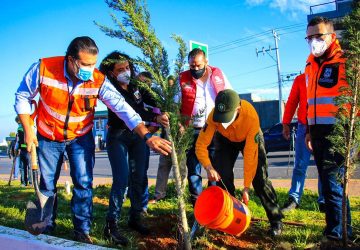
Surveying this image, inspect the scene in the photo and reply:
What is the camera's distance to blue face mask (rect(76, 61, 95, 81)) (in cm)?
322

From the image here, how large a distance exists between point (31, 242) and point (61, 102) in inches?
47.0

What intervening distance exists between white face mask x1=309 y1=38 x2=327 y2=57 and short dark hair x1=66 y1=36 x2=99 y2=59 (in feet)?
6.30

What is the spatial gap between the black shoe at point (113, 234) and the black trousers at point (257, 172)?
3.75 ft

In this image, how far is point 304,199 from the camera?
18.1 ft

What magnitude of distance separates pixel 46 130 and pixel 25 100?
1.08ft

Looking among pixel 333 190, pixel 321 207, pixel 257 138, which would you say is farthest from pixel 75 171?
pixel 321 207

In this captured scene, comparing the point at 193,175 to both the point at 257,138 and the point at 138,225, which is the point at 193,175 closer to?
the point at 138,225

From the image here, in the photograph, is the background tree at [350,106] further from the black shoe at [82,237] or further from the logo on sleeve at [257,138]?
the black shoe at [82,237]

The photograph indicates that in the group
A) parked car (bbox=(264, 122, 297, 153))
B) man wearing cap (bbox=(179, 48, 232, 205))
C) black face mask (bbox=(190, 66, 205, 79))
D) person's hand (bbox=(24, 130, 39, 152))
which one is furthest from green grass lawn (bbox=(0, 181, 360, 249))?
parked car (bbox=(264, 122, 297, 153))

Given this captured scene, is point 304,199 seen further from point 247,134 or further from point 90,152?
point 90,152

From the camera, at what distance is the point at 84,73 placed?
3.23 meters

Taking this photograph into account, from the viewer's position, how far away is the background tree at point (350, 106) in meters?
2.80

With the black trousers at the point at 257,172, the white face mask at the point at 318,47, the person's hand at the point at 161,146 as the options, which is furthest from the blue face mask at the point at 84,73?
the white face mask at the point at 318,47

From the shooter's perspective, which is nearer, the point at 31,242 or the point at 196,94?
the point at 31,242
